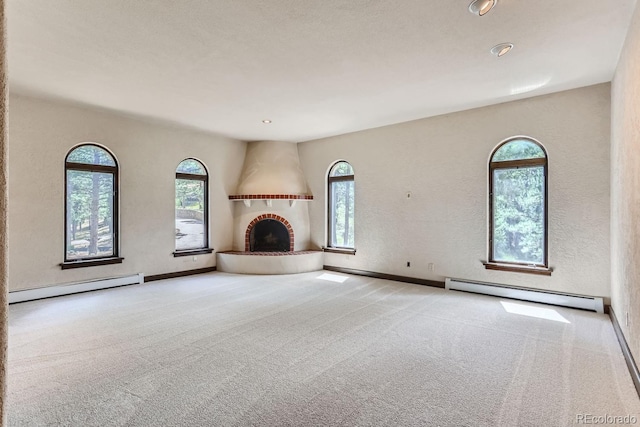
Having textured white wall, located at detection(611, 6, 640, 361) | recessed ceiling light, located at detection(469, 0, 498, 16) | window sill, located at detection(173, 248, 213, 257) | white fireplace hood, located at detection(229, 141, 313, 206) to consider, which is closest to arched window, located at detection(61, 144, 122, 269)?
window sill, located at detection(173, 248, 213, 257)

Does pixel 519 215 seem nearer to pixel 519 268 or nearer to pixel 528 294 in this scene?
pixel 519 268

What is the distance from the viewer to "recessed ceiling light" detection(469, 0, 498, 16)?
240cm

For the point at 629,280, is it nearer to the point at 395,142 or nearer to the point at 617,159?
the point at 617,159

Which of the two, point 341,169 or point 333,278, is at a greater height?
point 341,169

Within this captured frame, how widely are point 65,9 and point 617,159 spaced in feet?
16.7

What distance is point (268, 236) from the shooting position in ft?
23.8

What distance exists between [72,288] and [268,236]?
346 cm

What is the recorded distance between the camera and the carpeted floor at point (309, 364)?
211cm

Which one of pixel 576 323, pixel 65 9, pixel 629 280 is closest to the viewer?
pixel 65 9

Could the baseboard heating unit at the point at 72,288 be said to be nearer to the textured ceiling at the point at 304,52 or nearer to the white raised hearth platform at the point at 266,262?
the white raised hearth platform at the point at 266,262

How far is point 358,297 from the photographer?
4.82 meters

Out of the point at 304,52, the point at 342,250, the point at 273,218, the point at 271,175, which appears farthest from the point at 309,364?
the point at 271,175

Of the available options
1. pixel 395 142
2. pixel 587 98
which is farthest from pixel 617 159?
pixel 395 142

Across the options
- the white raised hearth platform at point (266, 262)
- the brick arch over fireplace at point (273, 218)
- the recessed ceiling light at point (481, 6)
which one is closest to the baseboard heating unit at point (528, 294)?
the white raised hearth platform at point (266, 262)
